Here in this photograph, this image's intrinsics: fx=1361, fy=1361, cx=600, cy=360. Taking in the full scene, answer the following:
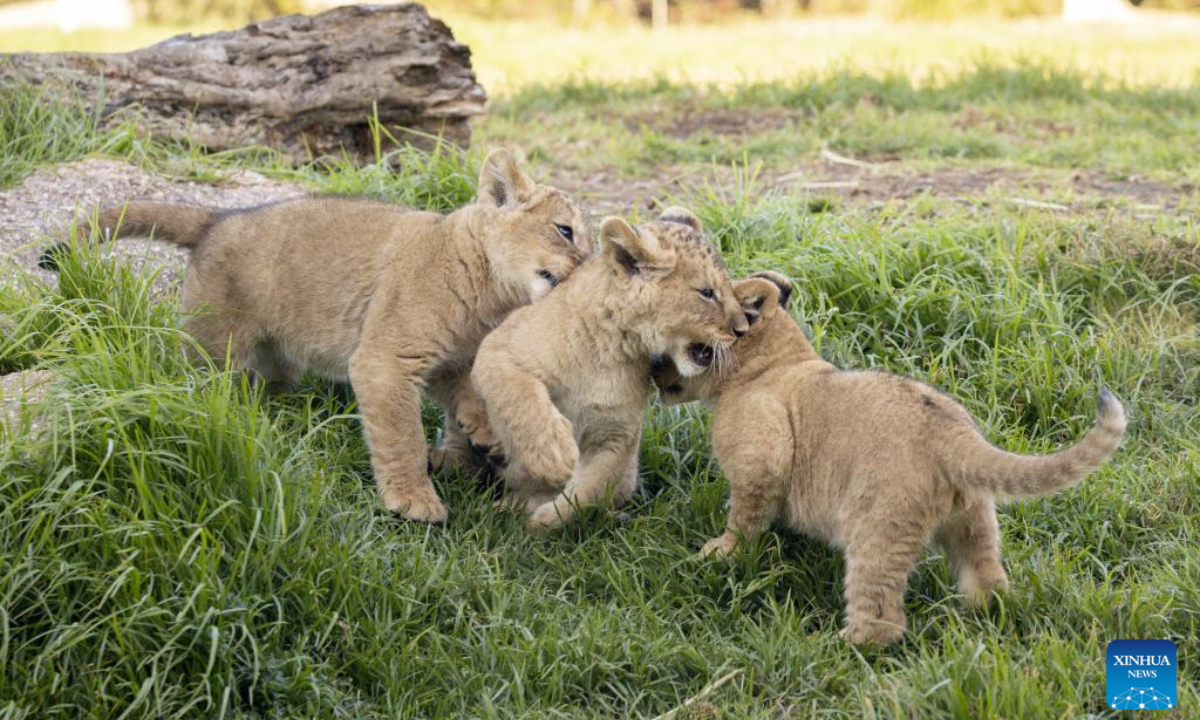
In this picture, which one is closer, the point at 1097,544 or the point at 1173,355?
the point at 1097,544

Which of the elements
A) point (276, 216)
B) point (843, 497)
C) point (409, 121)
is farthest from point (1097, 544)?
point (409, 121)

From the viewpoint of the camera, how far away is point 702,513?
18.8 ft

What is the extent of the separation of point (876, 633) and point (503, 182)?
2.54 metres

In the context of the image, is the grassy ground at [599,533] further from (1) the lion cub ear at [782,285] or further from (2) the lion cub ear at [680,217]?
(2) the lion cub ear at [680,217]

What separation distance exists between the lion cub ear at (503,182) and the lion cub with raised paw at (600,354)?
0.51 m

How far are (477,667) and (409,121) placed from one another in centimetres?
482

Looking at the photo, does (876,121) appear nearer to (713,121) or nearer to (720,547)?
(713,121)

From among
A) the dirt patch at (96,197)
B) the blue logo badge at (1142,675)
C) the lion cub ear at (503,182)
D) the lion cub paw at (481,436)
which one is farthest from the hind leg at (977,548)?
the dirt patch at (96,197)

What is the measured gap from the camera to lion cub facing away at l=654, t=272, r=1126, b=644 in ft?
15.0

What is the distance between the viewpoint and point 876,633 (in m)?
4.66

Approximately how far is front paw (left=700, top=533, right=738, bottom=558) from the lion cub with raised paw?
524 millimetres

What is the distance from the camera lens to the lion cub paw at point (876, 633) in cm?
466

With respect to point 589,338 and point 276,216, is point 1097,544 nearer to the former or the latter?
point 589,338

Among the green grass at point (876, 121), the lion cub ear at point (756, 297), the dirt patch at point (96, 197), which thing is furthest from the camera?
the green grass at point (876, 121)
